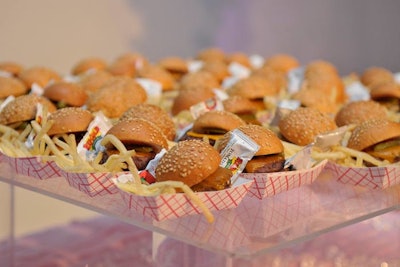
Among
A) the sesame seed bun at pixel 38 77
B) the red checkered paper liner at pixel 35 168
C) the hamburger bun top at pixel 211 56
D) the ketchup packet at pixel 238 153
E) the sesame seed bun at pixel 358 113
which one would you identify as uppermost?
the ketchup packet at pixel 238 153

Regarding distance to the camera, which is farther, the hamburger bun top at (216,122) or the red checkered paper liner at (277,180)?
the hamburger bun top at (216,122)

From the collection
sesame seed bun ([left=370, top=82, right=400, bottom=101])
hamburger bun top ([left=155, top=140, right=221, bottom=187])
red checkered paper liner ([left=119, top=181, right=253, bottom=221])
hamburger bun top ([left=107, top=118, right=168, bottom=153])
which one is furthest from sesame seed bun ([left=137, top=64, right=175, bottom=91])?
red checkered paper liner ([left=119, top=181, right=253, bottom=221])

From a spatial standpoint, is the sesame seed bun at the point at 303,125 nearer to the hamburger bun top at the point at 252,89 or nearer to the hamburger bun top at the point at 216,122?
the hamburger bun top at the point at 216,122

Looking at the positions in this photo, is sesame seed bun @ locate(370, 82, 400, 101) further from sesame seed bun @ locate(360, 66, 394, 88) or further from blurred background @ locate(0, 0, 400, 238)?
blurred background @ locate(0, 0, 400, 238)

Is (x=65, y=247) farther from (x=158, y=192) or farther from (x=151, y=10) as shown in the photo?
(x=151, y=10)

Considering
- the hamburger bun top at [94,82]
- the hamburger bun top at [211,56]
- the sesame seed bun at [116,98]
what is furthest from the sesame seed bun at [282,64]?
the sesame seed bun at [116,98]
